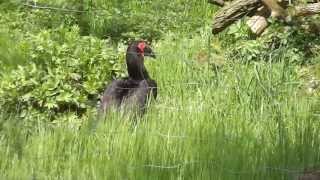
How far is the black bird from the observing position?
5.52 m

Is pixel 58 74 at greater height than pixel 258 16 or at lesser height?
lesser

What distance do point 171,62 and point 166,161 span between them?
257 cm

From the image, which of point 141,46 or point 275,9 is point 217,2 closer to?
point 275,9

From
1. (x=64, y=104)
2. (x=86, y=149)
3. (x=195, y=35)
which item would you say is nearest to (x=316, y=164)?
(x=86, y=149)

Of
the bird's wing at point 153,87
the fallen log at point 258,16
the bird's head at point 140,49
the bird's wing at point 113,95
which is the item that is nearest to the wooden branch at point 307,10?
the fallen log at point 258,16

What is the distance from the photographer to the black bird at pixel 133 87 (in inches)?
217

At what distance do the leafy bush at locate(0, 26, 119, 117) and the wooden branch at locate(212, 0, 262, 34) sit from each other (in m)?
1.21

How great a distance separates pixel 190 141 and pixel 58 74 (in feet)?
7.56

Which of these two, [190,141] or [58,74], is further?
[58,74]

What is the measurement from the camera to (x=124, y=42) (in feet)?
25.3

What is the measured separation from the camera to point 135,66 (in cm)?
610

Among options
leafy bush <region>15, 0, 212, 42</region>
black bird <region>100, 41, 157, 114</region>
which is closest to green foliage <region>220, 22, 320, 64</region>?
leafy bush <region>15, 0, 212, 42</region>

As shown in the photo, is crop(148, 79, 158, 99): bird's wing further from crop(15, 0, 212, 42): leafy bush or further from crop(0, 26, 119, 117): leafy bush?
crop(15, 0, 212, 42): leafy bush

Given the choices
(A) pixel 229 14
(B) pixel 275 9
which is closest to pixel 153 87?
(A) pixel 229 14
